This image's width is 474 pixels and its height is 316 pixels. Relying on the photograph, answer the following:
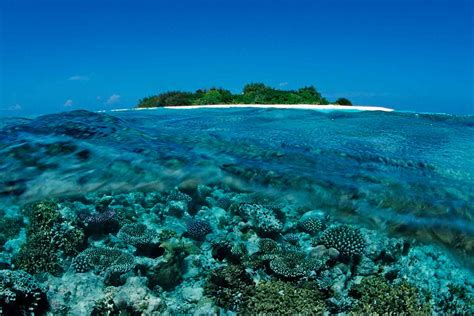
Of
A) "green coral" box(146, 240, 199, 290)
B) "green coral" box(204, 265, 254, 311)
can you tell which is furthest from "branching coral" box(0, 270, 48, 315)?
"green coral" box(204, 265, 254, 311)

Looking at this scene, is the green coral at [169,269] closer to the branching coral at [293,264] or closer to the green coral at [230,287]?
the green coral at [230,287]

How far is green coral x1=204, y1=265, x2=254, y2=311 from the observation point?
318 cm

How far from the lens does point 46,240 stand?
4.08 meters

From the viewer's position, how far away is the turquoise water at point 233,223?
320 centimetres

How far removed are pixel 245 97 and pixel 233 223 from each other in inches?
590

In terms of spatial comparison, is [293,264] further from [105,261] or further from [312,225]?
[105,261]

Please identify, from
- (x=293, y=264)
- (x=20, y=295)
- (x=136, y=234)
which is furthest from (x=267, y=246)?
(x=20, y=295)

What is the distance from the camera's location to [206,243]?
13.4 feet

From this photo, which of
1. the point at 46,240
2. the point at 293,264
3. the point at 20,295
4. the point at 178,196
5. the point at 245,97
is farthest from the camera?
the point at 245,97

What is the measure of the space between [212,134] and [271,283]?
4222mm

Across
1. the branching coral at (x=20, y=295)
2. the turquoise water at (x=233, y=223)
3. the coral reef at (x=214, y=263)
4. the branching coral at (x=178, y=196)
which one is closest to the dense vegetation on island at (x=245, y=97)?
the turquoise water at (x=233, y=223)

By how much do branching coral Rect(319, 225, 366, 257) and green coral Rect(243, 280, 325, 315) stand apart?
0.66m

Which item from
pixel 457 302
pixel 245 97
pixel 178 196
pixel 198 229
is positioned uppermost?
pixel 245 97

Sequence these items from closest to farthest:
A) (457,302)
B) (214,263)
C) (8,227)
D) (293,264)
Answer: (457,302)
(293,264)
(214,263)
(8,227)
